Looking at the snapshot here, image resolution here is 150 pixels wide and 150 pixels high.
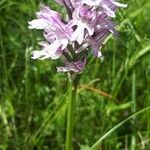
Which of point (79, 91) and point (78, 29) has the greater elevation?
point (78, 29)

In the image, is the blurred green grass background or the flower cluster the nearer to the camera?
the flower cluster

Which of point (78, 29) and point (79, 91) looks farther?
point (79, 91)

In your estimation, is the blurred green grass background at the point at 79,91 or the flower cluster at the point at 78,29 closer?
the flower cluster at the point at 78,29

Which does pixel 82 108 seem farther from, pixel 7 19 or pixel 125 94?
pixel 7 19

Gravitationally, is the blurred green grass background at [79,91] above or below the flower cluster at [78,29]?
below

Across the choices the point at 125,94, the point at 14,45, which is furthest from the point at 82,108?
the point at 14,45
